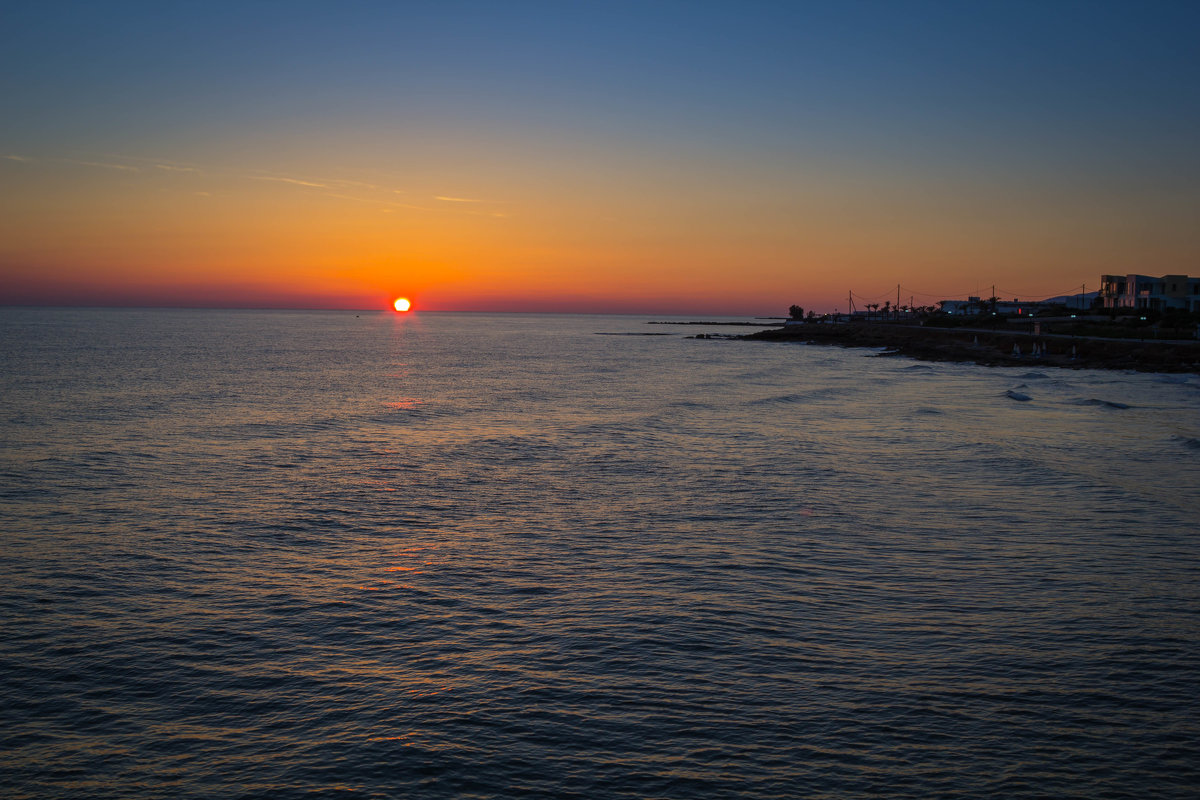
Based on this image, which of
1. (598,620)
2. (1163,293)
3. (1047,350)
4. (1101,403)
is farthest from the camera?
(1163,293)

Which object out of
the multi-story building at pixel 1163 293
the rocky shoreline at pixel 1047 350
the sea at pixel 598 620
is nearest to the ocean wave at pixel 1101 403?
the sea at pixel 598 620

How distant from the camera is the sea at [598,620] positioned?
8.61m

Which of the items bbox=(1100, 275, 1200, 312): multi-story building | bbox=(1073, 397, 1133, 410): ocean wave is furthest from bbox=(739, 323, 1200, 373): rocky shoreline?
bbox=(1100, 275, 1200, 312): multi-story building

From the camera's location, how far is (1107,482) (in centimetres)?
2336

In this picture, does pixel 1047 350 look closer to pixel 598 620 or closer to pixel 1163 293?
pixel 1163 293

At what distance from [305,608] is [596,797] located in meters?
6.91

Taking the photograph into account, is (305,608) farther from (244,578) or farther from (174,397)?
(174,397)

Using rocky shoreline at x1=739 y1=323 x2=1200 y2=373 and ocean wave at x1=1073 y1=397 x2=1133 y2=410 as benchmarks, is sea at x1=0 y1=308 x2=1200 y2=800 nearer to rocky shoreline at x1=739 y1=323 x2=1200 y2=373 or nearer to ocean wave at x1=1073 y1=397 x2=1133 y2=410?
ocean wave at x1=1073 y1=397 x2=1133 y2=410

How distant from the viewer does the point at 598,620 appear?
41.2ft

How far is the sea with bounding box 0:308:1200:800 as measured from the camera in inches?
339

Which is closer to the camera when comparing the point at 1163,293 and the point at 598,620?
the point at 598,620

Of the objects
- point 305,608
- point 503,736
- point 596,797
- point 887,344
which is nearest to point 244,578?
point 305,608

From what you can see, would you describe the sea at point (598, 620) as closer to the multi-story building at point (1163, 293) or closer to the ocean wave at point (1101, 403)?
the ocean wave at point (1101, 403)

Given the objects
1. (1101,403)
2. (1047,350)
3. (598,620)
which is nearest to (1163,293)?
(1047,350)
